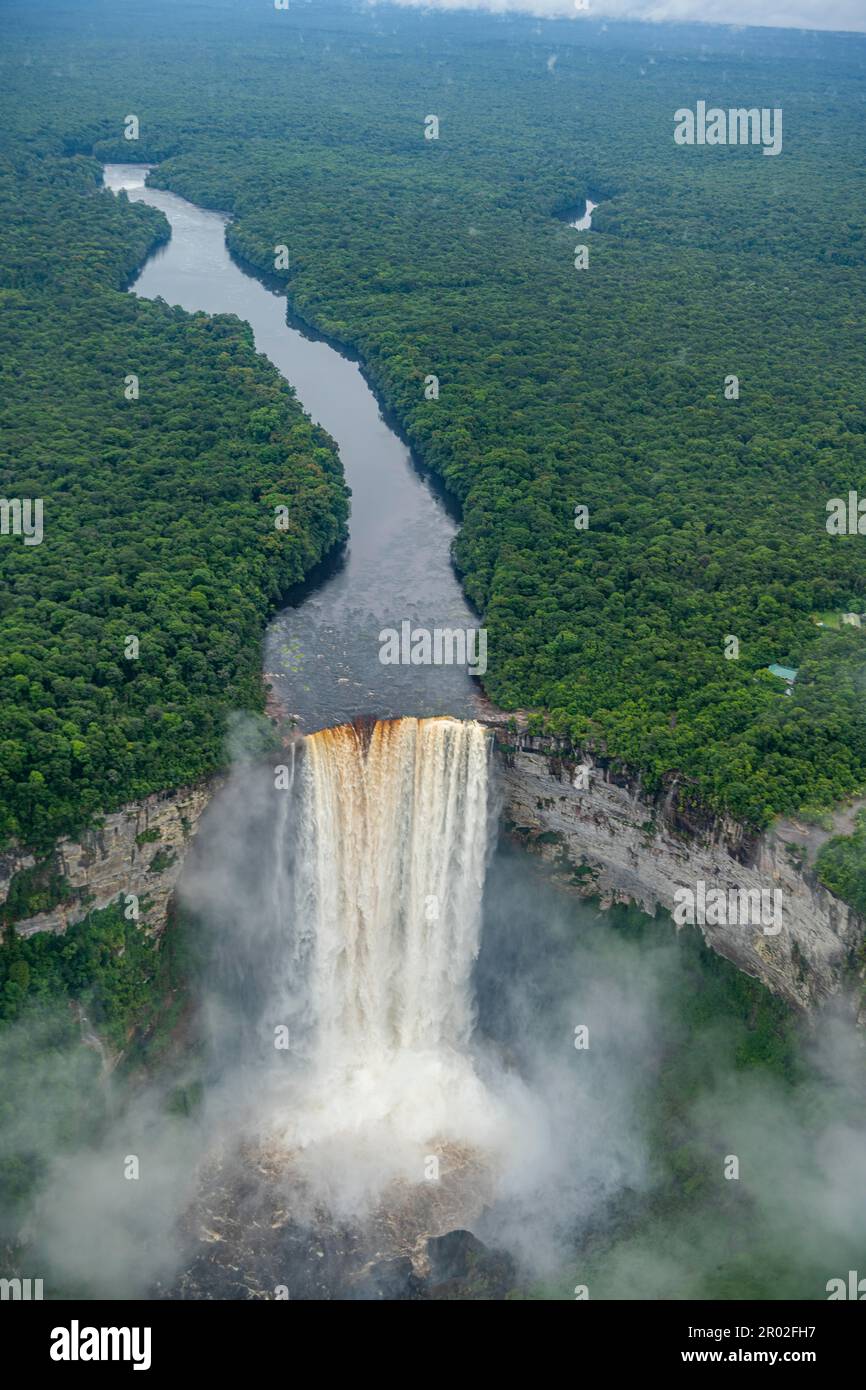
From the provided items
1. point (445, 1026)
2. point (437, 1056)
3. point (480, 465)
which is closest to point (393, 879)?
point (445, 1026)

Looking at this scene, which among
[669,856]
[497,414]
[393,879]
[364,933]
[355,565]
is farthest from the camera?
[497,414]

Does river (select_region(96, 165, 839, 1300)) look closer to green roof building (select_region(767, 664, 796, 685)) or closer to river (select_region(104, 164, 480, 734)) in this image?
river (select_region(104, 164, 480, 734))

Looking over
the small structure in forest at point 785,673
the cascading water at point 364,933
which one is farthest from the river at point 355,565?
the small structure in forest at point 785,673

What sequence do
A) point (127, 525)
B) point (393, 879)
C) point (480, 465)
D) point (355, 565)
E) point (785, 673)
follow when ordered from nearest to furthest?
point (393, 879) < point (785, 673) < point (127, 525) < point (355, 565) < point (480, 465)

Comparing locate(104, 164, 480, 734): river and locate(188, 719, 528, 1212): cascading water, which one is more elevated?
locate(104, 164, 480, 734): river

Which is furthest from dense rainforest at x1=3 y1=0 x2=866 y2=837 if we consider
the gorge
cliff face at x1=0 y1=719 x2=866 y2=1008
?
the gorge

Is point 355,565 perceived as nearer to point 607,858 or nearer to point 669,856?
point 607,858

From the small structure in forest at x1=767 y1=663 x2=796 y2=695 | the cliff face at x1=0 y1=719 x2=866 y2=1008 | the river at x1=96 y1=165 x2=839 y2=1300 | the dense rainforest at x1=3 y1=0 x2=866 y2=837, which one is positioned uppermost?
the dense rainforest at x1=3 y1=0 x2=866 y2=837
